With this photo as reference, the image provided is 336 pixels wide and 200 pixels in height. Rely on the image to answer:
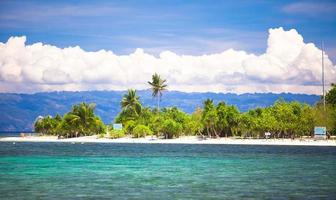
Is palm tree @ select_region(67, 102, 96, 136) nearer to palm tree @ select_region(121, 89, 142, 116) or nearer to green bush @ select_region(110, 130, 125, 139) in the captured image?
green bush @ select_region(110, 130, 125, 139)

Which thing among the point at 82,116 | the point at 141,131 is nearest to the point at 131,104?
→ the point at 141,131

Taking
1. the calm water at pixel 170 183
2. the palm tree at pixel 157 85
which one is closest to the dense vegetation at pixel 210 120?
the palm tree at pixel 157 85

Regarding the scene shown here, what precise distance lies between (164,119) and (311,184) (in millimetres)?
111747

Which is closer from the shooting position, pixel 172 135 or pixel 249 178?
pixel 249 178

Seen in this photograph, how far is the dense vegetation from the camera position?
5300 inches

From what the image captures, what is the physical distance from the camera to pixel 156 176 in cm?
4962

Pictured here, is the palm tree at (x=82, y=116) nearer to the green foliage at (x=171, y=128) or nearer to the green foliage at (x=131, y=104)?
the green foliage at (x=131, y=104)

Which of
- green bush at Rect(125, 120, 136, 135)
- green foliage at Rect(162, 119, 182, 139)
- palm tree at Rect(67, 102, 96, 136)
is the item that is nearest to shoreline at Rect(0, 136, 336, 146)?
green foliage at Rect(162, 119, 182, 139)

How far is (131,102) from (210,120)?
2922cm

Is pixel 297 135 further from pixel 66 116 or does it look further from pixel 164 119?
pixel 66 116

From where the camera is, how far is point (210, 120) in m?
143

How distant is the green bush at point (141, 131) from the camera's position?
508 feet

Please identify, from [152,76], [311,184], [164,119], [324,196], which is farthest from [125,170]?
[152,76]

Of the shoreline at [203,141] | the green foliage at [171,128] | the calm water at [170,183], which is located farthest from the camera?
→ the green foliage at [171,128]
